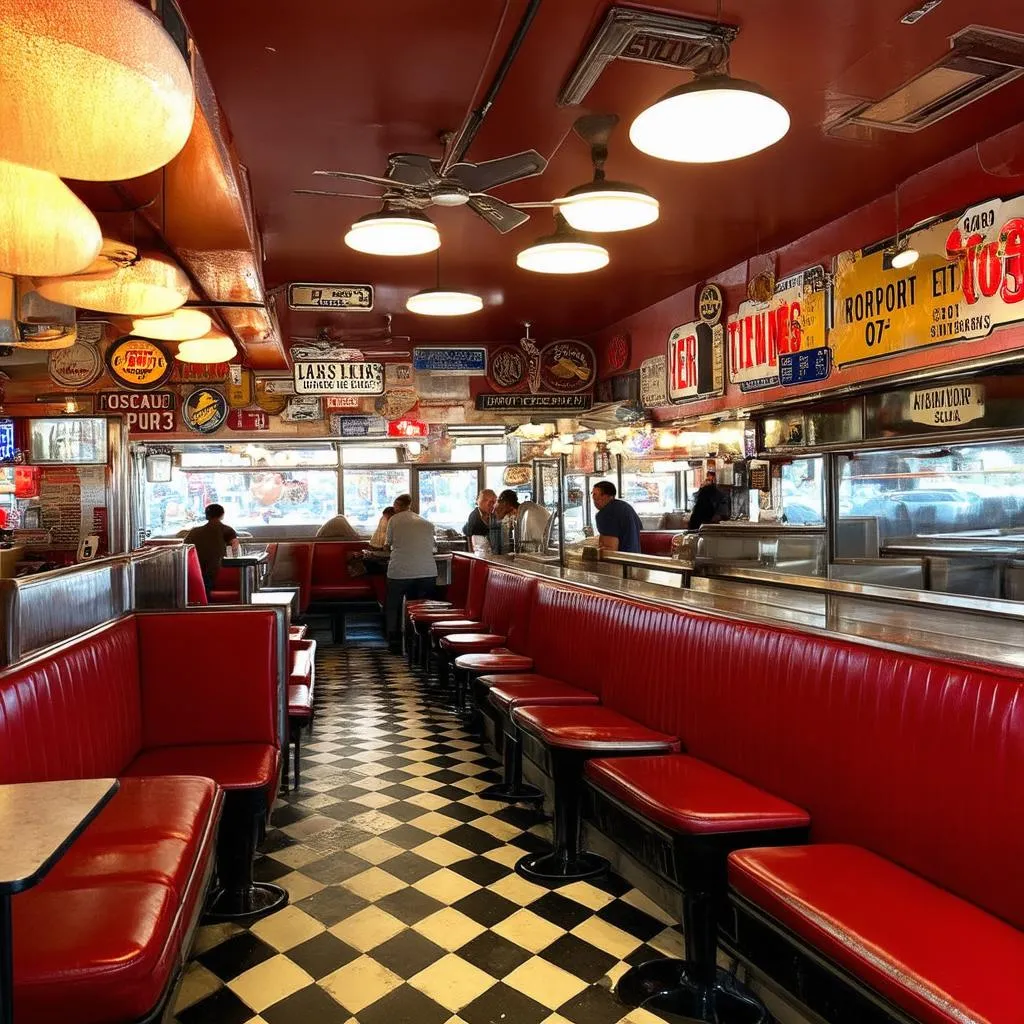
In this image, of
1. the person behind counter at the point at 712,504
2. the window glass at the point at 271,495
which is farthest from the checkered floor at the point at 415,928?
the window glass at the point at 271,495

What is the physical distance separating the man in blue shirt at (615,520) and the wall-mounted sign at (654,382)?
4.14 ft

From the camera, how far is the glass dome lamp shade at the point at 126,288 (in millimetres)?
3445

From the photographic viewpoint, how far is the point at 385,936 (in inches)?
118

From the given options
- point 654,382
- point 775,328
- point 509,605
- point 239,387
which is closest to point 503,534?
point 654,382

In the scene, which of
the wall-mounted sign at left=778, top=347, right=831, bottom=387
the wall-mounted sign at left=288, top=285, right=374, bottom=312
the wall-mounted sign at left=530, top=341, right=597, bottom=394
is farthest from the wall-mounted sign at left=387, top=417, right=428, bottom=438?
the wall-mounted sign at left=778, top=347, right=831, bottom=387

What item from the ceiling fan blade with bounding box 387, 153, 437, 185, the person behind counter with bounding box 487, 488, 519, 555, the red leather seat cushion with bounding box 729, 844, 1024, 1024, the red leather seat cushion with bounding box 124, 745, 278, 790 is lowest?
the red leather seat cushion with bounding box 124, 745, 278, 790

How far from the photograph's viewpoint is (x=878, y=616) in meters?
3.11

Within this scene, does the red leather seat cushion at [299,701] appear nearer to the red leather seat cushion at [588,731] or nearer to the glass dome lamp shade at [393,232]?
the red leather seat cushion at [588,731]

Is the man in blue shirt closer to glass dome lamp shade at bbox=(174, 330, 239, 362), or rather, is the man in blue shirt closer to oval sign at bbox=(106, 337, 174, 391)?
glass dome lamp shade at bbox=(174, 330, 239, 362)

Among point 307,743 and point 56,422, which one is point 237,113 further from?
point 56,422

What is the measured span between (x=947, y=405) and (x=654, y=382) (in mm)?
3514

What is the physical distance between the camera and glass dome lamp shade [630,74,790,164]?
8.78ft

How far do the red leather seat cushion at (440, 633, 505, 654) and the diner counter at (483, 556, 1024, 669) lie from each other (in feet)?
4.52

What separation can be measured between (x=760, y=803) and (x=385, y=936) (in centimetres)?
139
